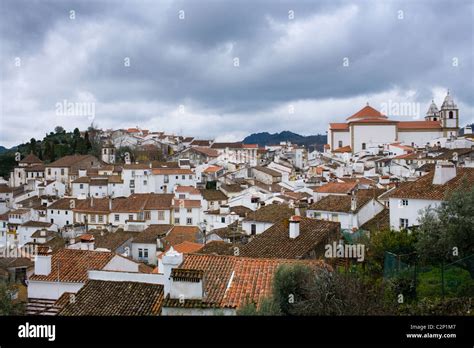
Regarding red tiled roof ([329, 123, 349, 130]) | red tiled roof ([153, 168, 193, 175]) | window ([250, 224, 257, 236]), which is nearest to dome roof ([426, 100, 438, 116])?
red tiled roof ([329, 123, 349, 130])

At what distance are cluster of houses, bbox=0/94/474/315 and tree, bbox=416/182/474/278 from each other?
296cm

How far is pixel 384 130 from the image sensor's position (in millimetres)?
85125

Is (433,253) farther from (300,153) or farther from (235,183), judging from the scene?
(300,153)

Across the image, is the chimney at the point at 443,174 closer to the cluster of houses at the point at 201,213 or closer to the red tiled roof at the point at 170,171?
the cluster of houses at the point at 201,213

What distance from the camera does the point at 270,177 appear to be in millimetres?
57094

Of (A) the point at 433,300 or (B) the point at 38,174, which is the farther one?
(B) the point at 38,174

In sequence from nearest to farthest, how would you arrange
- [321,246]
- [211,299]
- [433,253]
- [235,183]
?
[211,299], [433,253], [321,246], [235,183]

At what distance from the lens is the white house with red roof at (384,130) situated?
84.4 m

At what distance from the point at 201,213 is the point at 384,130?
51199 mm

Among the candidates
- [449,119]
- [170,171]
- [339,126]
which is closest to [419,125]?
[449,119]

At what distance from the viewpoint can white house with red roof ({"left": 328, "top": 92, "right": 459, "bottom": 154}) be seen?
8444cm

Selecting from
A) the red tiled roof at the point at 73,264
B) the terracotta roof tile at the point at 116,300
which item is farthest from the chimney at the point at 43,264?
the terracotta roof tile at the point at 116,300

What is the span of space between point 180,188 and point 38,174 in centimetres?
3247
